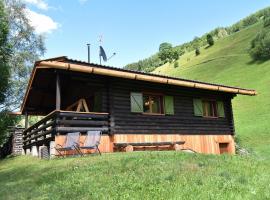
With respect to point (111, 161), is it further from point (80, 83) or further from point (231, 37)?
point (231, 37)

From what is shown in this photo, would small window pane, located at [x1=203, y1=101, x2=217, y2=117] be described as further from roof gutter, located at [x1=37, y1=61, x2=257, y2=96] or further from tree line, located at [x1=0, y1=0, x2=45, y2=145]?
tree line, located at [x1=0, y1=0, x2=45, y2=145]

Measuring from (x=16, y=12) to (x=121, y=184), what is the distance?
87.9ft

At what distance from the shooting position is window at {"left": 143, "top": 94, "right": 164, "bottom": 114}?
56.7 feet

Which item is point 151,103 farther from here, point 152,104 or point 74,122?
point 74,122

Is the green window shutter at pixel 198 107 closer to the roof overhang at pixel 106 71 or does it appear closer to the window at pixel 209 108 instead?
the window at pixel 209 108

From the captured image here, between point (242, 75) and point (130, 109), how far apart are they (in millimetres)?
39516

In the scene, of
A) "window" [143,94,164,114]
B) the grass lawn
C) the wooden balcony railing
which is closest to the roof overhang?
"window" [143,94,164,114]

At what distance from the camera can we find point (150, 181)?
7.15 m

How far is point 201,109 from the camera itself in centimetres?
1970

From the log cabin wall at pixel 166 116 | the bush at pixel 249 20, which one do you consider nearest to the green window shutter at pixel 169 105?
the log cabin wall at pixel 166 116

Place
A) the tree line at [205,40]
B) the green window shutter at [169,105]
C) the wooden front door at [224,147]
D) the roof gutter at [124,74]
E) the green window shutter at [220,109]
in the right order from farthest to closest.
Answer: the tree line at [205,40] < the green window shutter at [220,109] < the wooden front door at [224,147] < the green window shutter at [169,105] < the roof gutter at [124,74]

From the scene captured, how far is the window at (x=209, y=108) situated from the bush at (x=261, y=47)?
37031 mm

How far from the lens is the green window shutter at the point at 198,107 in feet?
63.5

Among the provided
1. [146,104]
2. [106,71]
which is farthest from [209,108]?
Answer: [106,71]
